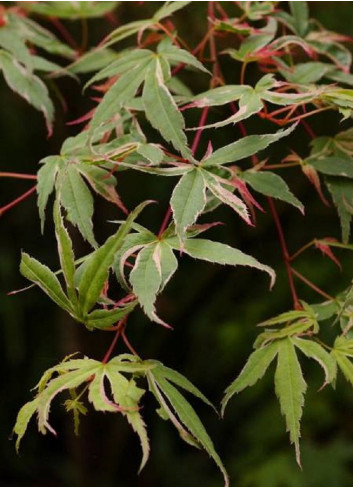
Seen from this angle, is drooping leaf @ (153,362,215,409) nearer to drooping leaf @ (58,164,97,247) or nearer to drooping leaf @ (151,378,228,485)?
drooping leaf @ (151,378,228,485)

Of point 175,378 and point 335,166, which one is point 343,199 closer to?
point 335,166

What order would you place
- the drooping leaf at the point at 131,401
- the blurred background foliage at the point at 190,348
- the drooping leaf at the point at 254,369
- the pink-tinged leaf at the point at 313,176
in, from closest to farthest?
the drooping leaf at the point at 131,401
the drooping leaf at the point at 254,369
the pink-tinged leaf at the point at 313,176
the blurred background foliage at the point at 190,348

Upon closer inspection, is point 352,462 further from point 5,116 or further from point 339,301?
point 5,116

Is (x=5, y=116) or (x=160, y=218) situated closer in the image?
(x=160, y=218)

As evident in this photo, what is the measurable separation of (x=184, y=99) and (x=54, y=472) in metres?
1.67

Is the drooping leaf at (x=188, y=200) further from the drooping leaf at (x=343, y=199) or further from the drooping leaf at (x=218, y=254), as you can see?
the drooping leaf at (x=343, y=199)

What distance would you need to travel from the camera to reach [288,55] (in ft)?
2.97

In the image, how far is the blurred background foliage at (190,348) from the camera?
184 cm

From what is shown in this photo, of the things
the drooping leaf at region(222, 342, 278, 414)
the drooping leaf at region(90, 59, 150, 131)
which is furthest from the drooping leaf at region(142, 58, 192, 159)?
the drooping leaf at region(222, 342, 278, 414)

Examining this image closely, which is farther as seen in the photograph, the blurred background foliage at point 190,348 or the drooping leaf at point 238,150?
the blurred background foliage at point 190,348

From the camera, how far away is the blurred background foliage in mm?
1836

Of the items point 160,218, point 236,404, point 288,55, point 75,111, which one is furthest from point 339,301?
point 236,404

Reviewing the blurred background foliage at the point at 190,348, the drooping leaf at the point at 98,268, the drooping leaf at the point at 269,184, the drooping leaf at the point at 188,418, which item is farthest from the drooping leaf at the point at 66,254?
→ the blurred background foliage at the point at 190,348

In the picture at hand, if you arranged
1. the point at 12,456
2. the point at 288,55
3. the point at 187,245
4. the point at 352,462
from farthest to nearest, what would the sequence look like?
the point at 12,456, the point at 352,462, the point at 288,55, the point at 187,245
